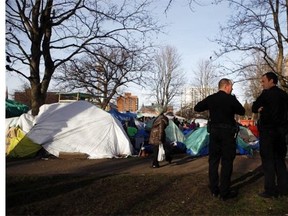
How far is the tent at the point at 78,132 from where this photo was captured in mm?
13242

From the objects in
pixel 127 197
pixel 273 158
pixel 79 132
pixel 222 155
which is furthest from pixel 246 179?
pixel 79 132

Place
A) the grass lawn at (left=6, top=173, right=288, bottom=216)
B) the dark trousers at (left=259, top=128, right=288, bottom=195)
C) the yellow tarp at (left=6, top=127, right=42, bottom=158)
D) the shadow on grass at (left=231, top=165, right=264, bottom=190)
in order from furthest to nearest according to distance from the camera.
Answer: the yellow tarp at (left=6, top=127, right=42, bottom=158), the shadow on grass at (left=231, top=165, right=264, bottom=190), the dark trousers at (left=259, top=128, right=288, bottom=195), the grass lawn at (left=6, top=173, right=288, bottom=216)

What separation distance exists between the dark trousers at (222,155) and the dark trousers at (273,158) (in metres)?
0.69

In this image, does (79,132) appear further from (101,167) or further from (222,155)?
(222,155)

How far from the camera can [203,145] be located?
1496 cm

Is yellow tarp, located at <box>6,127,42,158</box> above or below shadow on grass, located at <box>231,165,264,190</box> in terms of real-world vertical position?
above

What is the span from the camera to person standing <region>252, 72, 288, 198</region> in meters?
6.93

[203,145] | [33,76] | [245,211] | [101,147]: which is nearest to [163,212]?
[245,211]

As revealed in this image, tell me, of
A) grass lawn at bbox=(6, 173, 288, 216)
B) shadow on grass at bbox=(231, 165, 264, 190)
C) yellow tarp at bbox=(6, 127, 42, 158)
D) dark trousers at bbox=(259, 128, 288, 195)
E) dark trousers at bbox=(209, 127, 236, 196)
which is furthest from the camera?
yellow tarp at bbox=(6, 127, 42, 158)

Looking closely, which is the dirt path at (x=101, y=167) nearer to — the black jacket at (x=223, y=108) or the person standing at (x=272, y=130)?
the person standing at (x=272, y=130)

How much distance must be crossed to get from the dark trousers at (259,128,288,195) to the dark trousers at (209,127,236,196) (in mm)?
692

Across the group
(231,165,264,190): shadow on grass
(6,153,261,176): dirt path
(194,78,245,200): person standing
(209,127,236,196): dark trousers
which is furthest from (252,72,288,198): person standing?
(6,153,261,176): dirt path

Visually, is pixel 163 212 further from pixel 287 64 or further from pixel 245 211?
pixel 287 64

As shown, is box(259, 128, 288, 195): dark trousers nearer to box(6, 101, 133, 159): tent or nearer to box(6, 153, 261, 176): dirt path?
box(6, 153, 261, 176): dirt path
